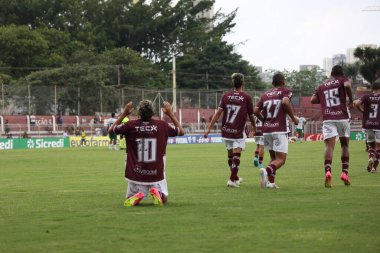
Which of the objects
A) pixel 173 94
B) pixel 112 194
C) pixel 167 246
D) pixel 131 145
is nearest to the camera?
pixel 167 246

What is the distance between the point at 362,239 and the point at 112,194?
281 inches

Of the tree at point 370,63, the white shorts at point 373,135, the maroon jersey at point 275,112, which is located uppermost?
the tree at point 370,63

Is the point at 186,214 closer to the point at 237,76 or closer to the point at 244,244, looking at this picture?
the point at 244,244

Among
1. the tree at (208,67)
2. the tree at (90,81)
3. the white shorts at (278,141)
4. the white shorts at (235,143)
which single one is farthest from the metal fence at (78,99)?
the white shorts at (278,141)

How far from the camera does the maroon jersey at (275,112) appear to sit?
51.1ft

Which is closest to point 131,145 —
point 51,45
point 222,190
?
point 222,190

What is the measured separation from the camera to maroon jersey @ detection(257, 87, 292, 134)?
1557 cm

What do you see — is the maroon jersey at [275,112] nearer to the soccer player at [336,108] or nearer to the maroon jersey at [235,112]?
the maroon jersey at [235,112]

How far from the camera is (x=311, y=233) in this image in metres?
9.18

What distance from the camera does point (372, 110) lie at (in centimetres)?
2106

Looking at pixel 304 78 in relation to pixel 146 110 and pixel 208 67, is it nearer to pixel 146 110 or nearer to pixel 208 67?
pixel 208 67

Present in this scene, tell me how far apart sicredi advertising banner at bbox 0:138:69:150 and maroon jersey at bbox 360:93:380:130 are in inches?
1554

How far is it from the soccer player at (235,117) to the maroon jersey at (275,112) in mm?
677

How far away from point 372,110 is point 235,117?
5964mm
